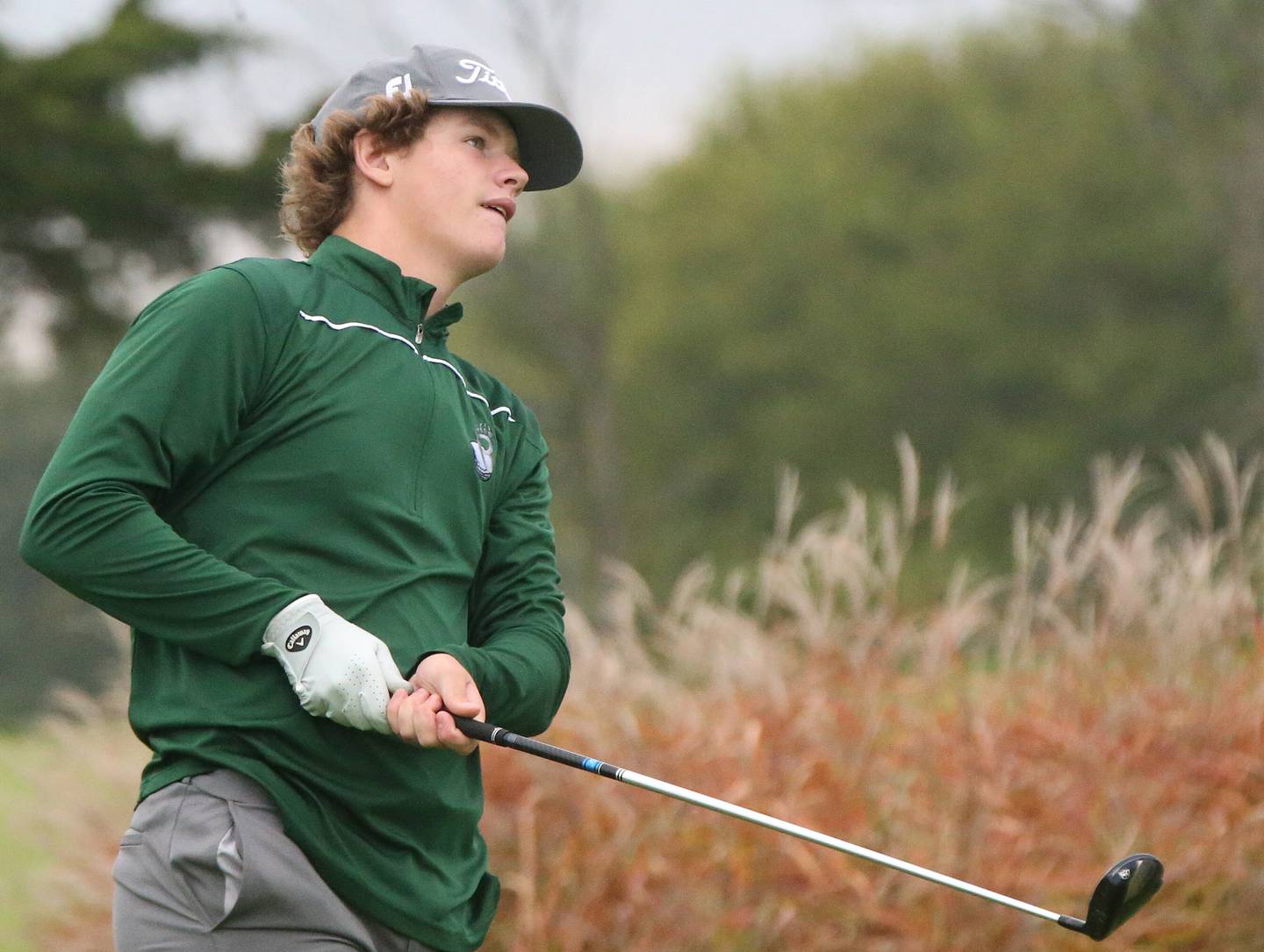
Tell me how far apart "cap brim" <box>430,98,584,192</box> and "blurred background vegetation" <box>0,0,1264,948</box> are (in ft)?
38.0

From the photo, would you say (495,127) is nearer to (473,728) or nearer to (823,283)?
(473,728)

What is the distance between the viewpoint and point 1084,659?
566 centimetres

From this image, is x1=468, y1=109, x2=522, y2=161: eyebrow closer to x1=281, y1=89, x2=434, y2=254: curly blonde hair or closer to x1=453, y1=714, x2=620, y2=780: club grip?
x1=281, y1=89, x2=434, y2=254: curly blonde hair

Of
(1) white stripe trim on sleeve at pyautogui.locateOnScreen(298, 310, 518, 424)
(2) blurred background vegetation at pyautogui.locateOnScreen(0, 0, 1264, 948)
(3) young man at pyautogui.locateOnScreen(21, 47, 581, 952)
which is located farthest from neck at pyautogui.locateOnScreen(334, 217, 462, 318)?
(2) blurred background vegetation at pyautogui.locateOnScreen(0, 0, 1264, 948)

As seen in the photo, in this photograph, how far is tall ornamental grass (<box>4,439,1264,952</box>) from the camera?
4.82 m

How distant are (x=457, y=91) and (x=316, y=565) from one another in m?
0.86

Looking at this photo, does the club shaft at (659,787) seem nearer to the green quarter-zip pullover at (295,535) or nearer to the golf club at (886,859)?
the golf club at (886,859)

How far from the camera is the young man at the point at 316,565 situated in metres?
2.27

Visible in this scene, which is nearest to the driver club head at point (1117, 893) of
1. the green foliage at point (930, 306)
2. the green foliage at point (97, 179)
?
the green foliage at point (97, 179)

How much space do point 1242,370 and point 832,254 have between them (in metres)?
7.17

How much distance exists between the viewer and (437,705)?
2.35 m

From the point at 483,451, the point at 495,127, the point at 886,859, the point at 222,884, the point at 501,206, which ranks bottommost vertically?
the point at 222,884

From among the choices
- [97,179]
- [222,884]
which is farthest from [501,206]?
[97,179]

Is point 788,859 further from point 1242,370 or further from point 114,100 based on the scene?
point 1242,370
